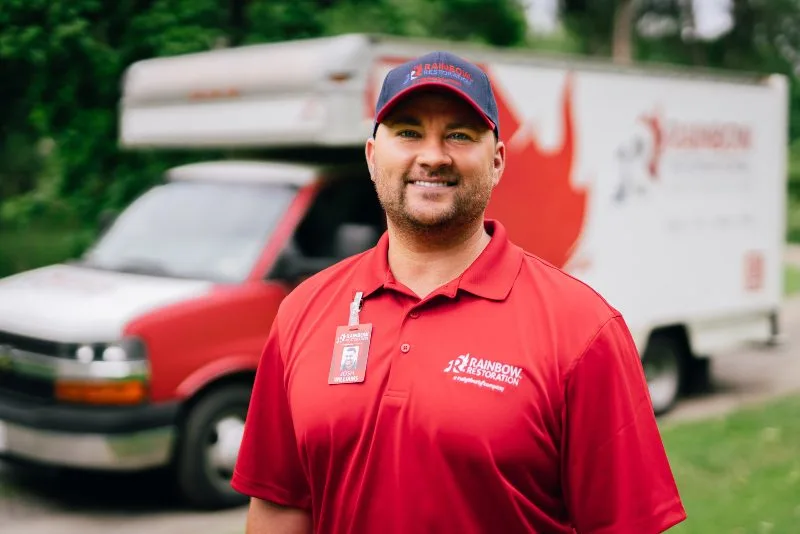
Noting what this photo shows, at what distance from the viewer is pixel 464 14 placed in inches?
766

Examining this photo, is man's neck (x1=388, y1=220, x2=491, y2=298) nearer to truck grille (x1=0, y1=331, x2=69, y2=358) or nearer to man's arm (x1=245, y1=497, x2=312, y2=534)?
man's arm (x1=245, y1=497, x2=312, y2=534)

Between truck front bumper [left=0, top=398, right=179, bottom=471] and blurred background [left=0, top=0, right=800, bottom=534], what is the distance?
460mm

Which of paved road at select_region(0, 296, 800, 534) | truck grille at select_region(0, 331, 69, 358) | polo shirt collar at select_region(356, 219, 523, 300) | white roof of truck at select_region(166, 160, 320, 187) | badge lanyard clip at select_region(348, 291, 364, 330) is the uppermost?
polo shirt collar at select_region(356, 219, 523, 300)

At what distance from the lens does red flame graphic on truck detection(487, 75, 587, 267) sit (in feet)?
23.5

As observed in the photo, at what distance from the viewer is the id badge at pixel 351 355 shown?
2344 mm

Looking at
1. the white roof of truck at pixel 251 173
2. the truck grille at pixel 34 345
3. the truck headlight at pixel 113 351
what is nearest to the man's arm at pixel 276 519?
the truck headlight at pixel 113 351

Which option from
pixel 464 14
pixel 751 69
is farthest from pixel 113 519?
pixel 751 69

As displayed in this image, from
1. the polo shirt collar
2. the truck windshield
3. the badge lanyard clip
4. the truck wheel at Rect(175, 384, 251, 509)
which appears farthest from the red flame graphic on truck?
the badge lanyard clip

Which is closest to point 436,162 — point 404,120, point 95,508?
point 404,120

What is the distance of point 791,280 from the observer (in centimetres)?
2070

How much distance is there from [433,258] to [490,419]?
457 mm

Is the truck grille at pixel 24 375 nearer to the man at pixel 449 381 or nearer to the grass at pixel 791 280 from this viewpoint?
the man at pixel 449 381

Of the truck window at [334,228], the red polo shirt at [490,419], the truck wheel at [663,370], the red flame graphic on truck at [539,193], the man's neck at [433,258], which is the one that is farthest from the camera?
the truck wheel at [663,370]

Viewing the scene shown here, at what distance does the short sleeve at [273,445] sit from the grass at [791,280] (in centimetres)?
1747
